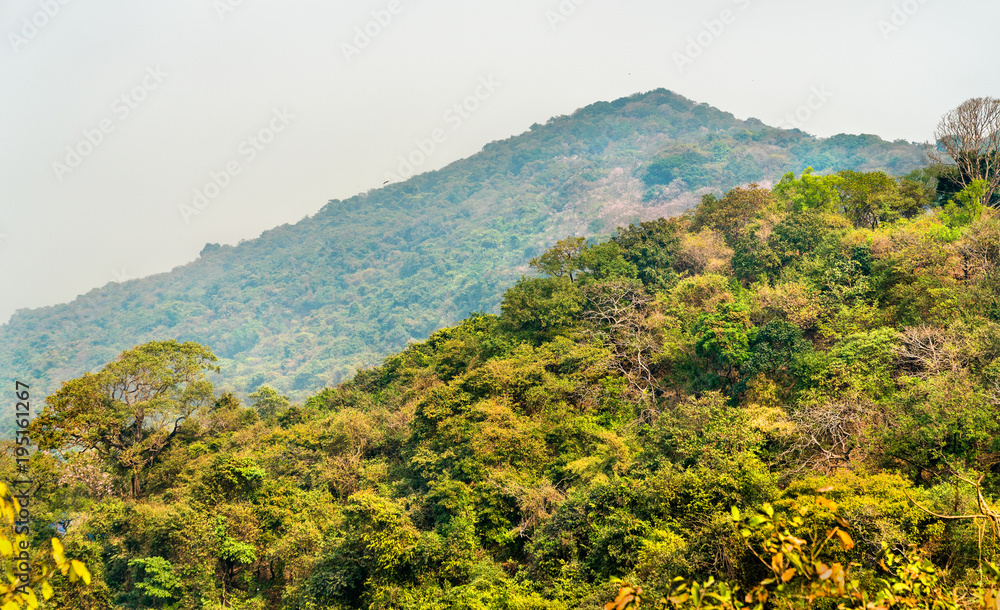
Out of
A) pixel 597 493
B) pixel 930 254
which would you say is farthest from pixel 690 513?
pixel 930 254

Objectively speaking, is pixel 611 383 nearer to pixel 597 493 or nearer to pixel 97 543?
pixel 597 493

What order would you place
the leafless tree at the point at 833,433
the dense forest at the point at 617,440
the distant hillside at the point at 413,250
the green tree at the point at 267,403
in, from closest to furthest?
the dense forest at the point at 617,440 → the leafless tree at the point at 833,433 → the green tree at the point at 267,403 → the distant hillside at the point at 413,250

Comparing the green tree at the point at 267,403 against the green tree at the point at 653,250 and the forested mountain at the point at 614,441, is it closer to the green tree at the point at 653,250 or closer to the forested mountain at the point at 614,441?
the forested mountain at the point at 614,441

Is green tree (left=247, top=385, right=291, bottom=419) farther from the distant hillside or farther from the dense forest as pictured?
the distant hillside

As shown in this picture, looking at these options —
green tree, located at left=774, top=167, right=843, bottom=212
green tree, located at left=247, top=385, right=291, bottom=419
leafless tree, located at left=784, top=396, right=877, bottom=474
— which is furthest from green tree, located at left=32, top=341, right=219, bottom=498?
green tree, located at left=774, top=167, right=843, bottom=212

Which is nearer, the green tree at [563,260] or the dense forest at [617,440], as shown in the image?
the dense forest at [617,440]

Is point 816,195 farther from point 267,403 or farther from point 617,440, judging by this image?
point 267,403

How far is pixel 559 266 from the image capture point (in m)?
28.7

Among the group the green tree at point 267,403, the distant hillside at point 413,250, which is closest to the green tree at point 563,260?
the green tree at point 267,403

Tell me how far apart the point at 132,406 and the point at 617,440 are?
62.9ft

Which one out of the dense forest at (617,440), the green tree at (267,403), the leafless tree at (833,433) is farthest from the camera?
the green tree at (267,403)

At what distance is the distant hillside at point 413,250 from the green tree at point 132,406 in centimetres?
5755

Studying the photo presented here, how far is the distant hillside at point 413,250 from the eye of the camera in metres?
95.6

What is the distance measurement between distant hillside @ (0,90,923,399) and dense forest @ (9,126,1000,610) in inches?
2381
